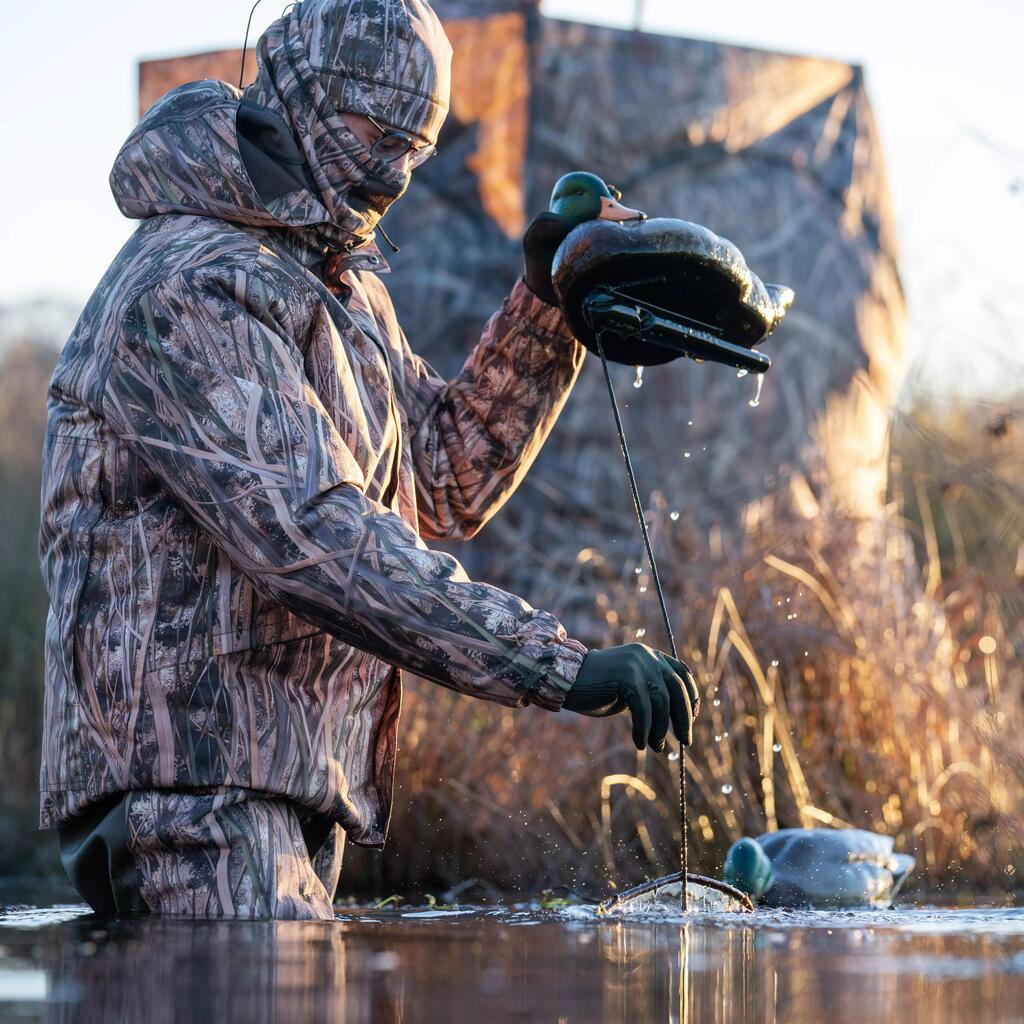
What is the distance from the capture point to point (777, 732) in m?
6.43

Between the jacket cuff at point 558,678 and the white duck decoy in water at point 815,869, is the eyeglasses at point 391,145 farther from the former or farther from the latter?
the white duck decoy in water at point 815,869

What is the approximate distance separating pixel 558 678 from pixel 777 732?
12.2 ft

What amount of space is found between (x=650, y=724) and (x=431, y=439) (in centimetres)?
130

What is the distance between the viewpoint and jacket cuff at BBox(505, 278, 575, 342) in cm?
399

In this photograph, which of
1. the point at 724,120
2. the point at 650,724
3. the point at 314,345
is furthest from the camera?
the point at 724,120

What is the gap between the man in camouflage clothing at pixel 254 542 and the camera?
289cm

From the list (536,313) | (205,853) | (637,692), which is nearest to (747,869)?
(536,313)

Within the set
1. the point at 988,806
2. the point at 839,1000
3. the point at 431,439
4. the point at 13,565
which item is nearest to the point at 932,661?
the point at 988,806

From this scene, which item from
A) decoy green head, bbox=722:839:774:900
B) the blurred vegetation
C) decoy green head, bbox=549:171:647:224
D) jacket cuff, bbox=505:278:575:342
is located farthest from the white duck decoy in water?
decoy green head, bbox=549:171:647:224

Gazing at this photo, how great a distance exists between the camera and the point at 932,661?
6527 millimetres

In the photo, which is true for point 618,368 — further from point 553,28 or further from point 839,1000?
point 839,1000

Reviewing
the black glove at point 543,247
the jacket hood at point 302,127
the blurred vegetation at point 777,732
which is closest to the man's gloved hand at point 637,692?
the jacket hood at point 302,127

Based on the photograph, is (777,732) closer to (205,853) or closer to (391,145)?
(391,145)

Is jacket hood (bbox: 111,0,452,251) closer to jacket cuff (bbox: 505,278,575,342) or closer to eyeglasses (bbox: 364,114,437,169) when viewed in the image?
eyeglasses (bbox: 364,114,437,169)
